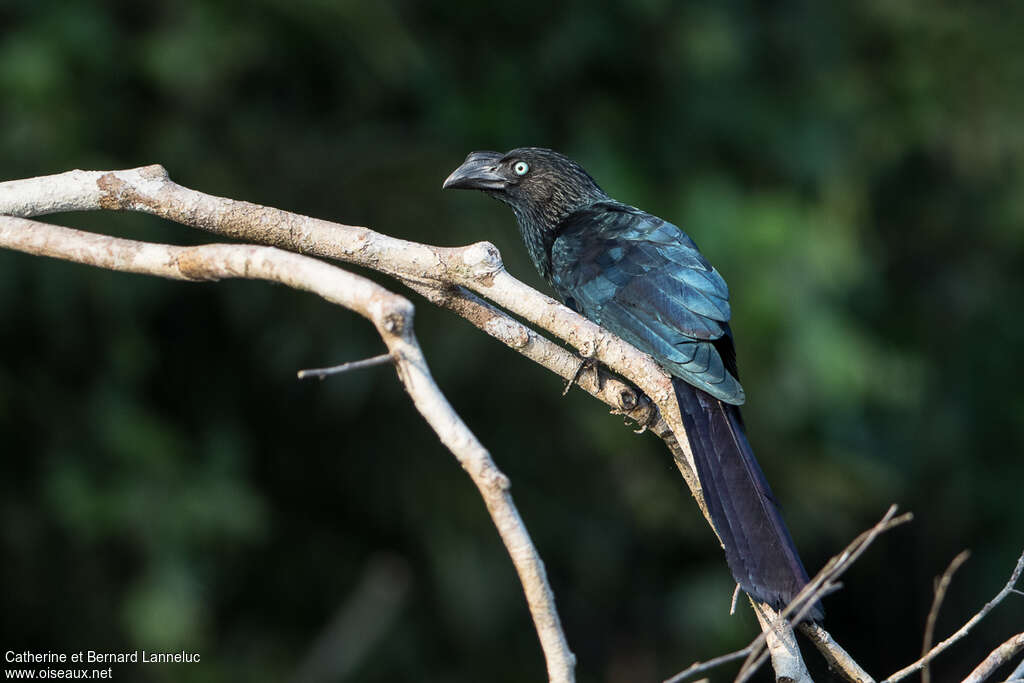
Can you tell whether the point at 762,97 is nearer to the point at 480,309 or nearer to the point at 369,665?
the point at 369,665

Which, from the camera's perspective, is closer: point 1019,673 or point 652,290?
point 1019,673

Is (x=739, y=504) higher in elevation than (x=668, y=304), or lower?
lower

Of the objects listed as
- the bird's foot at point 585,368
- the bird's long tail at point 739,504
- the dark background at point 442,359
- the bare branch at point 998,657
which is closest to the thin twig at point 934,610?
the bare branch at point 998,657

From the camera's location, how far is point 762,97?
7.70m

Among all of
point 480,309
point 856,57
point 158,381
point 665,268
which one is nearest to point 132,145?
point 158,381

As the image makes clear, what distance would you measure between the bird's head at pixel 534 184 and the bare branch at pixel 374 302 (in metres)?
1.81

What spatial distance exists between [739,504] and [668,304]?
754 millimetres

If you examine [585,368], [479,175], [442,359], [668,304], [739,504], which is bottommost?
[739,504]

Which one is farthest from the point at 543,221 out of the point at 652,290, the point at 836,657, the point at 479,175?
the point at 836,657

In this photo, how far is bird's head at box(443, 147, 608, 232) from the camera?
3.88 m

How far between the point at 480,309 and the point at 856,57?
6375 millimetres

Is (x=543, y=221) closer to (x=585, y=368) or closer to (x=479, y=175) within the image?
(x=479, y=175)

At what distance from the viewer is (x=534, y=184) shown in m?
3.90

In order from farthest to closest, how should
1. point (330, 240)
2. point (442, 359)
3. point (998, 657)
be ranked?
point (442, 359) < point (330, 240) < point (998, 657)
